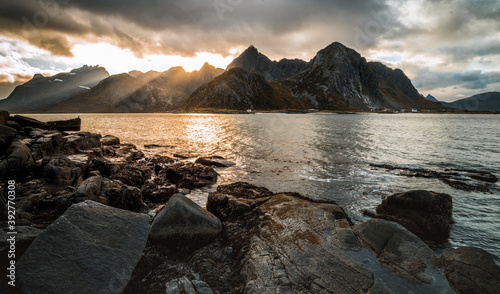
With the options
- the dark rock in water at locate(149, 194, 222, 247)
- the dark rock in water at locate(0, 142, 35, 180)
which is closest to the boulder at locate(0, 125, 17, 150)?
the dark rock in water at locate(0, 142, 35, 180)

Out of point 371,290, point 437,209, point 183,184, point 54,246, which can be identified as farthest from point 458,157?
point 54,246

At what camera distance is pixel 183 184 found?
15.2 meters

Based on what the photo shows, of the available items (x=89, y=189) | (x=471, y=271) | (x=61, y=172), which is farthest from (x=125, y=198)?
(x=471, y=271)

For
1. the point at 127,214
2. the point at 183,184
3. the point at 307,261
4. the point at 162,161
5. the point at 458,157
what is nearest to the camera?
the point at 307,261

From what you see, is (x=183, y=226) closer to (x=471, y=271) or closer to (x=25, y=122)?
(x=471, y=271)

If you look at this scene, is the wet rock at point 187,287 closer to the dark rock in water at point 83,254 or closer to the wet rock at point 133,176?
the dark rock in water at point 83,254

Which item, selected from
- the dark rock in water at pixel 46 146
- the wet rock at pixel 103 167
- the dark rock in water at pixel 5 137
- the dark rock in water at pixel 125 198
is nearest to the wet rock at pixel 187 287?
the dark rock in water at pixel 125 198

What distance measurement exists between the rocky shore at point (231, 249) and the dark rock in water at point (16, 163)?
11.7ft

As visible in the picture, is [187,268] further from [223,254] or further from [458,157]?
[458,157]

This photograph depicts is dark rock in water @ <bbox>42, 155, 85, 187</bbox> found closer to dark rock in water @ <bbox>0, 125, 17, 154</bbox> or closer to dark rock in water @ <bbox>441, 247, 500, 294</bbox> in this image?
dark rock in water @ <bbox>0, 125, 17, 154</bbox>

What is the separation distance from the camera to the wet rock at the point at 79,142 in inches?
808

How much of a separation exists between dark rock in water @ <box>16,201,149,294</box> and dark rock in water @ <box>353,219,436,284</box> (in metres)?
8.06

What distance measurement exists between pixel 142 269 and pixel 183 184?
8.89 metres

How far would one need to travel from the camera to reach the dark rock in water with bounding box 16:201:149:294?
4.95m
